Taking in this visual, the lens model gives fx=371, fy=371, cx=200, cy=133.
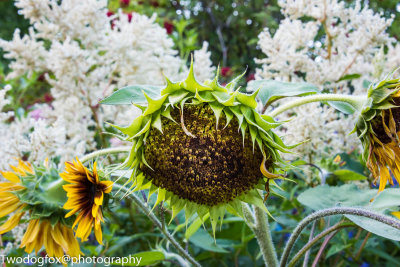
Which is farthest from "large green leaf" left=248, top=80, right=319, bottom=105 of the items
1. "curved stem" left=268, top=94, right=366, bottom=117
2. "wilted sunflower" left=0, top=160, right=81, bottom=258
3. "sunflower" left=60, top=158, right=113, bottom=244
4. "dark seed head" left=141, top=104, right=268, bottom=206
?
"wilted sunflower" left=0, top=160, right=81, bottom=258

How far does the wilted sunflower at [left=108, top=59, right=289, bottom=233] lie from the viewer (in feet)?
1.94

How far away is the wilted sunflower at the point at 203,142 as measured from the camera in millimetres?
592

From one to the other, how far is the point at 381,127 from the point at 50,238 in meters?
0.66

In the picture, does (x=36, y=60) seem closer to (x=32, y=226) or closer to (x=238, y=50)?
(x=32, y=226)

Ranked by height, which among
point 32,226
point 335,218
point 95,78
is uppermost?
point 95,78

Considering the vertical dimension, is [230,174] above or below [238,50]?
above

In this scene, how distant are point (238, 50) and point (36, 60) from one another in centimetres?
252

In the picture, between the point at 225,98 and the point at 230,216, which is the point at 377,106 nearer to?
the point at 225,98

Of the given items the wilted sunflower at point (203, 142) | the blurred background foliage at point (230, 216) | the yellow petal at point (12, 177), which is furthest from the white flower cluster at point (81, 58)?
the wilted sunflower at point (203, 142)

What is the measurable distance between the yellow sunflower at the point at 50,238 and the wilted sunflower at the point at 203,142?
23 cm

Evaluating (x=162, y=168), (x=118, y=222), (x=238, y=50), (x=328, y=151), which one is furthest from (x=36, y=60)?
(x=238, y=50)

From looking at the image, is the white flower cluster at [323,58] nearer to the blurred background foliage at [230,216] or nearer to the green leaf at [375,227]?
the blurred background foliage at [230,216]

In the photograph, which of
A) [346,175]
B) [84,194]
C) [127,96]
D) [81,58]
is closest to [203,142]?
[127,96]

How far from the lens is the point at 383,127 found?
2.12 feet
